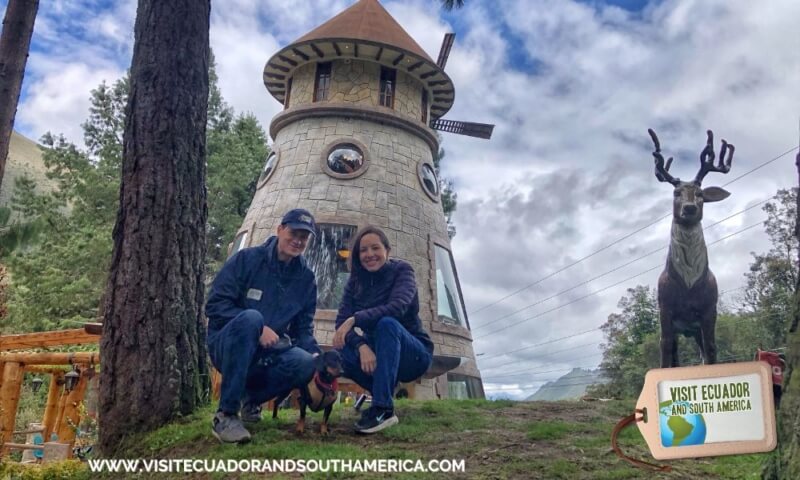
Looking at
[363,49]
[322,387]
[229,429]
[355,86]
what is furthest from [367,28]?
[229,429]

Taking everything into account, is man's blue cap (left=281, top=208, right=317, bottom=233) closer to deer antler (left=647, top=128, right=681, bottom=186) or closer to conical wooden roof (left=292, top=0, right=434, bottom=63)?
deer antler (left=647, top=128, right=681, bottom=186)

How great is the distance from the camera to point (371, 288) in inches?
231

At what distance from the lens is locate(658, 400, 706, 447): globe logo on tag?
2.64 meters

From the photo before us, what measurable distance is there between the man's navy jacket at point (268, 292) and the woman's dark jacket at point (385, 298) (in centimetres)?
39

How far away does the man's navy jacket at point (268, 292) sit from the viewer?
5.33 meters

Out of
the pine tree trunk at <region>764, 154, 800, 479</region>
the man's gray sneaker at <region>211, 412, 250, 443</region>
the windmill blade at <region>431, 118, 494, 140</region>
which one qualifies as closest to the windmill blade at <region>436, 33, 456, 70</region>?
the windmill blade at <region>431, 118, 494, 140</region>

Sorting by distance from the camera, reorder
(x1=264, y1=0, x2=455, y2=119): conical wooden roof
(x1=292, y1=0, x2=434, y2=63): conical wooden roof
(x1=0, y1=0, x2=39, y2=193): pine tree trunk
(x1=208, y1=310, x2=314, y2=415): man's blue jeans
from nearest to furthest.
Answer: (x1=208, y1=310, x2=314, y2=415): man's blue jeans < (x1=0, y1=0, x2=39, y2=193): pine tree trunk < (x1=264, y1=0, x2=455, y2=119): conical wooden roof < (x1=292, y1=0, x2=434, y2=63): conical wooden roof

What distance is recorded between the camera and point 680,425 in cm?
269

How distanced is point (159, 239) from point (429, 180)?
11.8 meters

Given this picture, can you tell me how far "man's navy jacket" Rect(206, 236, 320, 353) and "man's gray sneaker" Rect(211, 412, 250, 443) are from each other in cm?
79

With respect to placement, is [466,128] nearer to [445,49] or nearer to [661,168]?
[445,49]

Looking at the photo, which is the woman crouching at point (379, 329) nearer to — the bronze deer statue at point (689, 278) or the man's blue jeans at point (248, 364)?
the man's blue jeans at point (248, 364)

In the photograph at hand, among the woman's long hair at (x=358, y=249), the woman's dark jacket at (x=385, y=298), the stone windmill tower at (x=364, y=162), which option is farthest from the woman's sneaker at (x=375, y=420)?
the stone windmill tower at (x=364, y=162)

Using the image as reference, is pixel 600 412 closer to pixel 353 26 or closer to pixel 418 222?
pixel 418 222
